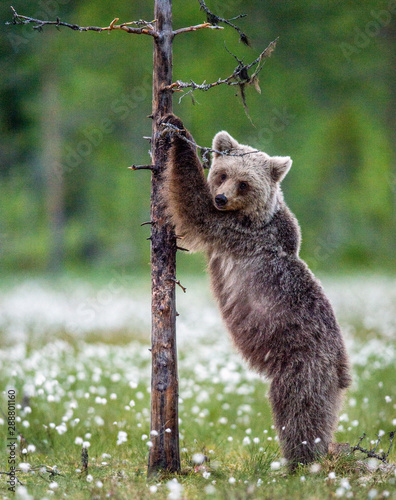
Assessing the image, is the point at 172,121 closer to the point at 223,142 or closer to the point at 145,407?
the point at 223,142

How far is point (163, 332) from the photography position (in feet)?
15.2

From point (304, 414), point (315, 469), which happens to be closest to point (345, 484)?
point (315, 469)

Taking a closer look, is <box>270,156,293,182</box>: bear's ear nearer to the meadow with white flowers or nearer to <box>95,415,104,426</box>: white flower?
the meadow with white flowers

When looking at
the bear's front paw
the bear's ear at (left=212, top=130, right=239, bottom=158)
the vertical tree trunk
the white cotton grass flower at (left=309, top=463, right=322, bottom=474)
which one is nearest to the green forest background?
the bear's ear at (left=212, top=130, right=239, bottom=158)

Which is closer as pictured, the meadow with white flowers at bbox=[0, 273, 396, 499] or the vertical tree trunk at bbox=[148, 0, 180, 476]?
the meadow with white flowers at bbox=[0, 273, 396, 499]

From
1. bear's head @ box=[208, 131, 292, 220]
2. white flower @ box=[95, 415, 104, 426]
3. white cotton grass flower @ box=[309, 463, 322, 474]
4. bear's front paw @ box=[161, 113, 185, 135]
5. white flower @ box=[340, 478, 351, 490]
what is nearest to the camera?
white flower @ box=[340, 478, 351, 490]

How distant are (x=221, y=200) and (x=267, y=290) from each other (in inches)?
35.5

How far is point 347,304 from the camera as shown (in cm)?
1375

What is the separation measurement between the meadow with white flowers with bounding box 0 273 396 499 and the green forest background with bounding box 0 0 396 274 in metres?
8.83

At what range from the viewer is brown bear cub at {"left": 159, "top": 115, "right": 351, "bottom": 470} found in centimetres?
487

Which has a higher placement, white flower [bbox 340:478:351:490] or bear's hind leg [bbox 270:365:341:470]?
bear's hind leg [bbox 270:365:341:470]

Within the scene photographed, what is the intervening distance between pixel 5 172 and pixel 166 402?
20494 millimetres

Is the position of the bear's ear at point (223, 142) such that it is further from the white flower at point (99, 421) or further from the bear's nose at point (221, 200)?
the white flower at point (99, 421)

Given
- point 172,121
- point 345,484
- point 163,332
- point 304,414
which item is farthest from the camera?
point 304,414
